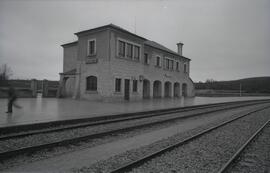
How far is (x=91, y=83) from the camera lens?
22188 millimetres

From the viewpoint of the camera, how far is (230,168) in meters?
4.65

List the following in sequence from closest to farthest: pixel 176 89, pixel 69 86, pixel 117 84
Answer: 1. pixel 117 84
2. pixel 69 86
3. pixel 176 89

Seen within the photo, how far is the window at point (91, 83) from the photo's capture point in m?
21.8

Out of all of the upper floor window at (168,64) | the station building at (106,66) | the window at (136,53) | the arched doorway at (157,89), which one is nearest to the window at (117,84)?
the station building at (106,66)

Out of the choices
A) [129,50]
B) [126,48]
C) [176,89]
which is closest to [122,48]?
[126,48]

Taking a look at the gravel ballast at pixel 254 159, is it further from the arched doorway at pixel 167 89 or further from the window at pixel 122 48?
the arched doorway at pixel 167 89

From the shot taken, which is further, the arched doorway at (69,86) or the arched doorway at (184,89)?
the arched doorway at (184,89)

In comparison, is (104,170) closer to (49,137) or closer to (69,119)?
(49,137)

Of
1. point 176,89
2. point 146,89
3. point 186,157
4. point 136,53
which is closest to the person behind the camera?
point 186,157

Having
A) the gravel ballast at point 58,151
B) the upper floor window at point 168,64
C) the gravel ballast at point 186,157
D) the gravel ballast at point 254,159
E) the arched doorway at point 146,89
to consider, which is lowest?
the gravel ballast at point 254,159

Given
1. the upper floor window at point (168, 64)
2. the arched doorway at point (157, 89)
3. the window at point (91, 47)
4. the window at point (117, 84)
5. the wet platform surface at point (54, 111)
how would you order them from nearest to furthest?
the wet platform surface at point (54, 111)
the window at point (117, 84)
the window at point (91, 47)
the arched doorway at point (157, 89)
the upper floor window at point (168, 64)

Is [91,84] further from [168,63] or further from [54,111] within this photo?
[168,63]

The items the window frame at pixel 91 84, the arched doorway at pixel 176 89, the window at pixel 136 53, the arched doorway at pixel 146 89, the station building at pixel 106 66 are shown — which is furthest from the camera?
A: the arched doorway at pixel 176 89

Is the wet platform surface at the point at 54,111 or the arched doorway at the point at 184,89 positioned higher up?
the arched doorway at the point at 184,89
